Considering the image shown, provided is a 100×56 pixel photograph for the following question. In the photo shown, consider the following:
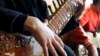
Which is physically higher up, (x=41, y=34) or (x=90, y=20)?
(x=90, y=20)

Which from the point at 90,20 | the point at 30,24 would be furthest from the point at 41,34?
the point at 90,20

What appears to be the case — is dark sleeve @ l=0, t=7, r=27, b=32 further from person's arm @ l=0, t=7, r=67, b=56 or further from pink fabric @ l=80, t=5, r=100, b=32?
pink fabric @ l=80, t=5, r=100, b=32

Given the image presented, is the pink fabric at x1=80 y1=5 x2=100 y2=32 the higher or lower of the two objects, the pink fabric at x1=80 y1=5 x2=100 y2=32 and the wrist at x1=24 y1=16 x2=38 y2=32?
the higher

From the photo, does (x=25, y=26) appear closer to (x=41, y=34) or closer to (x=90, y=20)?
(x=41, y=34)

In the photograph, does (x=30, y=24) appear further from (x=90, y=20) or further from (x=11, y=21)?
(x=90, y=20)

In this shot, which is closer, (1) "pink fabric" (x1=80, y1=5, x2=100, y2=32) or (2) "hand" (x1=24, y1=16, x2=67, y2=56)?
(2) "hand" (x1=24, y1=16, x2=67, y2=56)

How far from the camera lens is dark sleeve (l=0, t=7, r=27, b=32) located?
0.52 meters

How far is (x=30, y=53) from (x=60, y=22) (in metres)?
0.30

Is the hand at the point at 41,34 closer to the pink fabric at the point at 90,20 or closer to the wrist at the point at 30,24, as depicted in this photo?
the wrist at the point at 30,24

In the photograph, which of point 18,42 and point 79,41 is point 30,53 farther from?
point 79,41

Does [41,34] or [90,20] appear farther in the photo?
[90,20]

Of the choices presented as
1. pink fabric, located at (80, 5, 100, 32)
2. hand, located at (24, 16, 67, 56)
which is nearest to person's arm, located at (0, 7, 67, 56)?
hand, located at (24, 16, 67, 56)

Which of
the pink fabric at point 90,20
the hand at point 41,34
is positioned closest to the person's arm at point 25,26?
the hand at point 41,34

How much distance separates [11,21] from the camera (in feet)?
1.71
